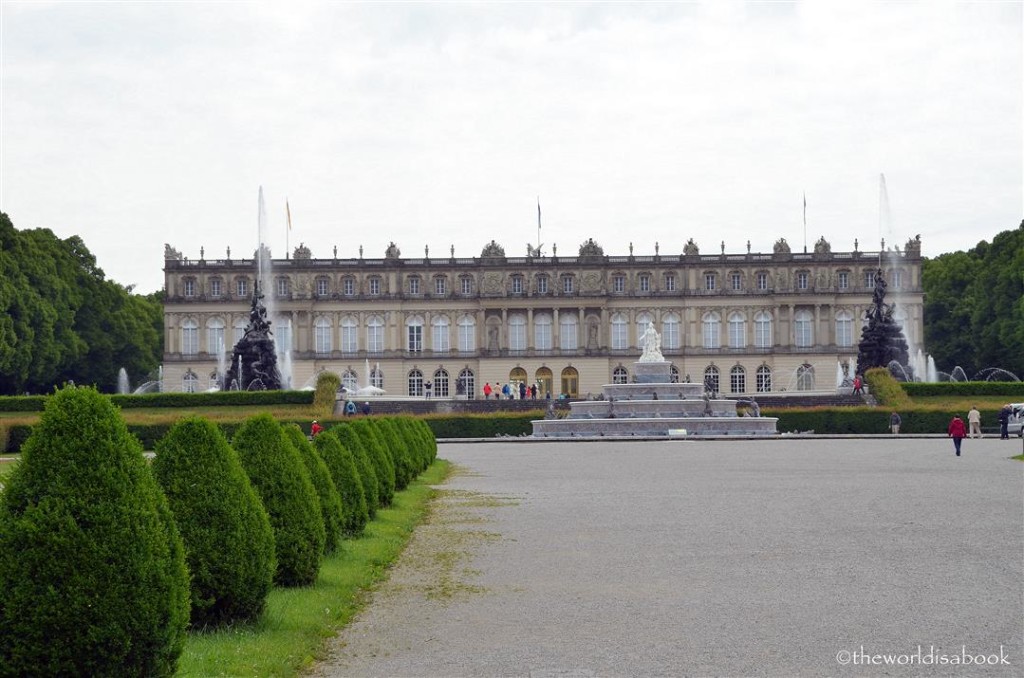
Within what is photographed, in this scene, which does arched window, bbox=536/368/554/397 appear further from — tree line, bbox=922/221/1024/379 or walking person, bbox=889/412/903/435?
walking person, bbox=889/412/903/435

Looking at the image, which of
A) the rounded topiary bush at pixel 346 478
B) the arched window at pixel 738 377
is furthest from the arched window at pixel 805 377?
the rounded topiary bush at pixel 346 478

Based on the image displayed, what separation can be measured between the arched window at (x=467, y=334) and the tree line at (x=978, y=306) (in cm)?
2780

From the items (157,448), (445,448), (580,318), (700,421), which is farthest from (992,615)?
(580,318)

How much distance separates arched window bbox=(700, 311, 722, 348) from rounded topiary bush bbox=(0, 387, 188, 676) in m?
74.0

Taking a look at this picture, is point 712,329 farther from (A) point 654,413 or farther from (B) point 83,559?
(B) point 83,559

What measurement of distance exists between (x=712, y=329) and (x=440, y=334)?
17063 millimetres

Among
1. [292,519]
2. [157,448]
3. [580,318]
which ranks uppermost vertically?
[580,318]

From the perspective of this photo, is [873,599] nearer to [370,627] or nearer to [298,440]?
[370,627]

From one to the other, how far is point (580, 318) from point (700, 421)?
41.8 meters

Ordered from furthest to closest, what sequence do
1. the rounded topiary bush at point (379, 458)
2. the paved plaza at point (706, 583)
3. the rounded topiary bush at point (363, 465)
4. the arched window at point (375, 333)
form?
the arched window at point (375, 333) < the rounded topiary bush at point (379, 458) < the rounded topiary bush at point (363, 465) < the paved plaza at point (706, 583)

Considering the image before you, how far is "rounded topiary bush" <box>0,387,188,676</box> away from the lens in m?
5.48

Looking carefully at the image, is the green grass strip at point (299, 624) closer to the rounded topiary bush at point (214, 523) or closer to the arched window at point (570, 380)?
the rounded topiary bush at point (214, 523)

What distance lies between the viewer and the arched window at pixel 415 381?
78.4 meters

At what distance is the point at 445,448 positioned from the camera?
1287 inches
